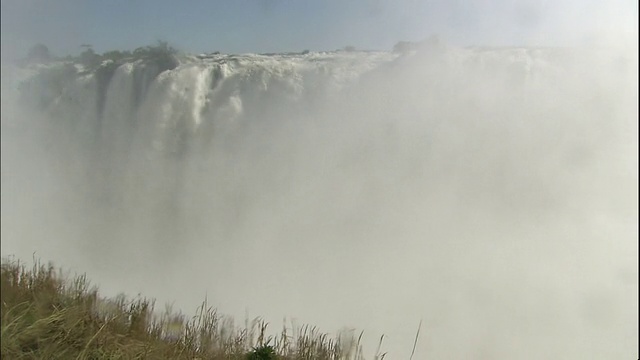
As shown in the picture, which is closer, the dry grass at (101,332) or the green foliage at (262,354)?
the dry grass at (101,332)

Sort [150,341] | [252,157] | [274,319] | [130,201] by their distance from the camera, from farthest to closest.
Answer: [252,157] < [130,201] < [274,319] < [150,341]

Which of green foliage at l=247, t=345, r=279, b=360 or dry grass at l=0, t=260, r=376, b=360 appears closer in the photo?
dry grass at l=0, t=260, r=376, b=360

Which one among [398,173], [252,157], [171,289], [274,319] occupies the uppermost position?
[252,157]

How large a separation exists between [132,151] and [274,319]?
404 centimetres

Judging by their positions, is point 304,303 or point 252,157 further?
point 252,157

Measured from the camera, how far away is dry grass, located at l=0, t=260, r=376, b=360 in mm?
2158

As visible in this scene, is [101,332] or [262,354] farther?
[262,354]

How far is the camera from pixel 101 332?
2371mm

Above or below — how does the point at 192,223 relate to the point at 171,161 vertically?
below

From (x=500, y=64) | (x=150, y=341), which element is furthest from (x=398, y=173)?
(x=150, y=341)

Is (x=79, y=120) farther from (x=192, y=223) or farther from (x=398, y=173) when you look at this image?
(x=398, y=173)

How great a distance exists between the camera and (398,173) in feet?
24.9

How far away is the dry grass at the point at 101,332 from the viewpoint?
216cm

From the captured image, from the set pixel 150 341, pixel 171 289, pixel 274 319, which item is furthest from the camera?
pixel 171 289
